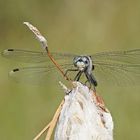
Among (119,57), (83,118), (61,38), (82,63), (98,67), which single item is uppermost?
(61,38)

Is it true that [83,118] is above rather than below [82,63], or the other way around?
below

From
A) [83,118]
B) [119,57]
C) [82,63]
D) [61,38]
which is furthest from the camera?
[61,38]

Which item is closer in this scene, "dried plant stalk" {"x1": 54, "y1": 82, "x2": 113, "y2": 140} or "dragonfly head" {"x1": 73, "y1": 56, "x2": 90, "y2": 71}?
"dried plant stalk" {"x1": 54, "y1": 82, "x2": 113, "y2": 140}

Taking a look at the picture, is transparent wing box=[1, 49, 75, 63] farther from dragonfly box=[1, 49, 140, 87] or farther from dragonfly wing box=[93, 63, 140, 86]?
dragonfly wing box=[93, 63, 140, 86]

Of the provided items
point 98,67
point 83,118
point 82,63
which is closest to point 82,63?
point 82,63

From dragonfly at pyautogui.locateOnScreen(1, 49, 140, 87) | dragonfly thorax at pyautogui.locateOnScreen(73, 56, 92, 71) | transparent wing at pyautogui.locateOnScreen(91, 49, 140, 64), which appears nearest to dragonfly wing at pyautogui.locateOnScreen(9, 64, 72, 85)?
dragonfly at pyautogui.locateOnScreen(1, 49, 140, 87)

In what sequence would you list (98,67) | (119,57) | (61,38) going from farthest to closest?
(61,38)
(119,57)
(98,67)

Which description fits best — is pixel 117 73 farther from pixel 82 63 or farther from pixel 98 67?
pixel 82 63
